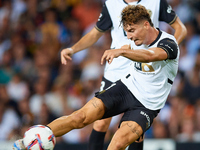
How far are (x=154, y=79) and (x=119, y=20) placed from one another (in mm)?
1094

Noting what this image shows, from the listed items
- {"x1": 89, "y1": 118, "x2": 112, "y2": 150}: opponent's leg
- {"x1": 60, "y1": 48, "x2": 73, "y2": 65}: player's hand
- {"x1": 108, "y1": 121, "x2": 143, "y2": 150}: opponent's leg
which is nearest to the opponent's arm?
{"x1": 108, "y1": 121, "x2": 143, "y2": 150}: opponent's leg

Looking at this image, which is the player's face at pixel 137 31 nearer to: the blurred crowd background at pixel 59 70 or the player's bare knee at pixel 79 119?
the player's bare knee at pixel 79 119

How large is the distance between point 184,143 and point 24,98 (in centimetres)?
364

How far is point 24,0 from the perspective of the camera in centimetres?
1005

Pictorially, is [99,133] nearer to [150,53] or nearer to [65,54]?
[65,54]

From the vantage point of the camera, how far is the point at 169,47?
4160 mm

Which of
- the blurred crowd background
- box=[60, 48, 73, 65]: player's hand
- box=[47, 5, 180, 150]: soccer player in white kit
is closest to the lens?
box=[47, 5, 180, 150]: soccer player in white kit

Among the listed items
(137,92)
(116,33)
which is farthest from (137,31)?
(116,33)

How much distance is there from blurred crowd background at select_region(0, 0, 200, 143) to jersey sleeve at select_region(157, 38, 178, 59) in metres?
3.34

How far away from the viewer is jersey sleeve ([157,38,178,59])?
414 centimetres

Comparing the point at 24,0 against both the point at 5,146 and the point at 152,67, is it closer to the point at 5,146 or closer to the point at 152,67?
the point at 5,146

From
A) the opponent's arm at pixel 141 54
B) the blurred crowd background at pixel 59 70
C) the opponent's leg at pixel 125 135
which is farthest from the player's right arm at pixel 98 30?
the blurred crowd background at pixel 59 70

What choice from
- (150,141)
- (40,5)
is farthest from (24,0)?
(150,141)

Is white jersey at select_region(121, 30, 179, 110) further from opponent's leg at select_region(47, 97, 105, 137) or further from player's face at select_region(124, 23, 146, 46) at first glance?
opponent's leg at select_region(47, 97, 105, 137)
